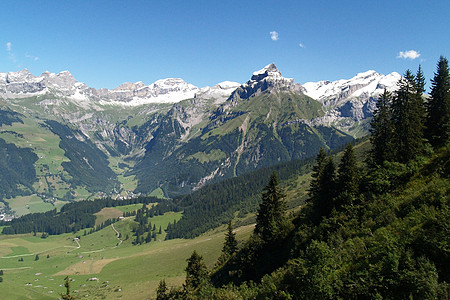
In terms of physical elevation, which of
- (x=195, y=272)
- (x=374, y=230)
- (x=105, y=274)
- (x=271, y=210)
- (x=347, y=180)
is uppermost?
(x=347, y=180)

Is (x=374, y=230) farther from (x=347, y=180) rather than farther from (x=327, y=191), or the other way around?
(x=327, y=191)

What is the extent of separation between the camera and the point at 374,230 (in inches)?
1200

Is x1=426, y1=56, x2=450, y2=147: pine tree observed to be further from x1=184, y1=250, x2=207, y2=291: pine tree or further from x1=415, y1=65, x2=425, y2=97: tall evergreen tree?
x1=184, y1=250, x2=207, y2=291: pine tree

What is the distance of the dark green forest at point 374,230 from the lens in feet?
65.1

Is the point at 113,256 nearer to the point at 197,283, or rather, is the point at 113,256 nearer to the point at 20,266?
the point at 20,266

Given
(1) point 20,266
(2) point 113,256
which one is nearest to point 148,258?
(2) point 113,256

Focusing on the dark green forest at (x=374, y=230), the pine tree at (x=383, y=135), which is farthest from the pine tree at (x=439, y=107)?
the pine tree at (x=383, y=135)

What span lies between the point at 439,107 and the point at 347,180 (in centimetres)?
3282

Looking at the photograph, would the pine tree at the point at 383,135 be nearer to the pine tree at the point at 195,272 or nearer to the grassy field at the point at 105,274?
the pine tree at the point at 195,272

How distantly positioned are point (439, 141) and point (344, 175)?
24850 millimetres

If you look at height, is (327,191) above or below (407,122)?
below

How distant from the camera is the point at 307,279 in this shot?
24.7 meters

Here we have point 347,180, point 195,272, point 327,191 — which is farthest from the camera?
point 195,272

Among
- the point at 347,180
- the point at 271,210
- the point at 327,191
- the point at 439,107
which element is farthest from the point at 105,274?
the point at 439,107
